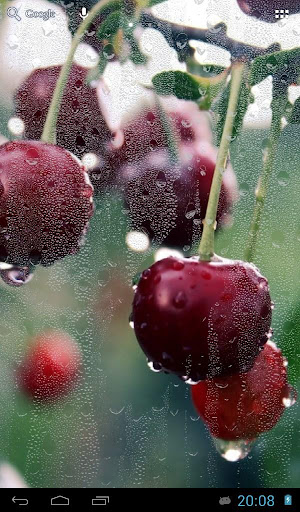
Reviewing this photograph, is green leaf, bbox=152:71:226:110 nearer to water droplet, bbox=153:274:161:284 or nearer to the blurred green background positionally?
the blurred green background

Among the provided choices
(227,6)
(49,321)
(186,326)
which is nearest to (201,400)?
(186,326)

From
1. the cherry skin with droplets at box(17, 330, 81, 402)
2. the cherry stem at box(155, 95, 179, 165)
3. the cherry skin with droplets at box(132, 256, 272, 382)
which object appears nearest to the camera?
the cherry skin with droplets at box(132, 256, 272, 382)

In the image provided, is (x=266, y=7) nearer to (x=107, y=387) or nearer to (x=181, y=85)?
(x=181, y=85)
